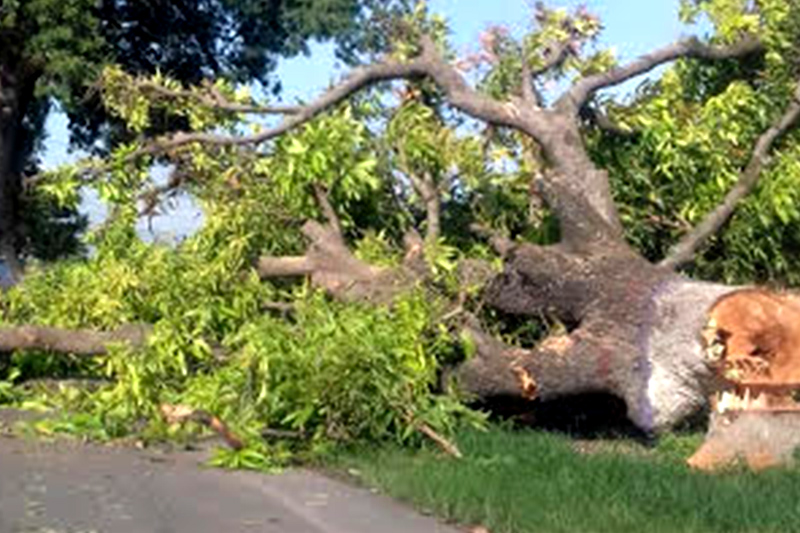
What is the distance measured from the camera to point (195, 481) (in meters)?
10.8

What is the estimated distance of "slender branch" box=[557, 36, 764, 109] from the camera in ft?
47.7

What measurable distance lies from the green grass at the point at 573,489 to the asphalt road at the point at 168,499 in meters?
0.28

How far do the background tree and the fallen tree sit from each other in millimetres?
6119

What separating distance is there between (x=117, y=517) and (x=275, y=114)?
6.13 metres

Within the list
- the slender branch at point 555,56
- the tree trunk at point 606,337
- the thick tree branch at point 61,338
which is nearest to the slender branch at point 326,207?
the tree trunk at point 606,337

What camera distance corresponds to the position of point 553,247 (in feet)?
44.4

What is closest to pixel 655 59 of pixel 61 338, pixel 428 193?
pixel 428 193

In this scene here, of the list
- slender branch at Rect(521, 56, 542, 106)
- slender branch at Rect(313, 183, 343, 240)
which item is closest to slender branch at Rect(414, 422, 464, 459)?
slender branch at Rect(313, 183, 343, 240)

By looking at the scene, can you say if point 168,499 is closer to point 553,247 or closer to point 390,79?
point 553,247

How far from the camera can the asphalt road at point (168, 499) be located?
917cm

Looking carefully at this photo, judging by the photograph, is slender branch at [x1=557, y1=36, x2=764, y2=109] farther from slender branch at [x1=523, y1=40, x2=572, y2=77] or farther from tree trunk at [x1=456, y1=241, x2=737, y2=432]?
tree trunk at [x1=456, y1=241, x2=737, y2=432]

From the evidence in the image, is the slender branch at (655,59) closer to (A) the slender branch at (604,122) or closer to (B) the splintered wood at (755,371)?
(A) the slender branch at (604,122)

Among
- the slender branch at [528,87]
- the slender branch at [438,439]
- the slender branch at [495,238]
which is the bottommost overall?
the slender branch at [438,439]

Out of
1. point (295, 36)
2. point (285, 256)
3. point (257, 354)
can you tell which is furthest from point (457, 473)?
point (295, 36)
